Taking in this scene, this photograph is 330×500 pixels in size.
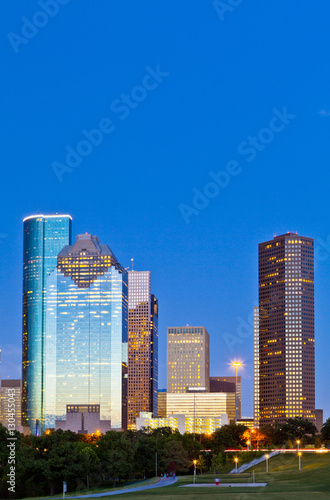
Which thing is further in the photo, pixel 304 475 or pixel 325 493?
pixel 304 475

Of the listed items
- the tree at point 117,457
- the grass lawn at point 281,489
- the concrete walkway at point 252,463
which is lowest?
the concrete walkway at point 252,463

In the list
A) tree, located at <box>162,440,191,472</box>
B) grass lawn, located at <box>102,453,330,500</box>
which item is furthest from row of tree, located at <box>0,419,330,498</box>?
grass lawn, located at <box>102,453,330,500</box>

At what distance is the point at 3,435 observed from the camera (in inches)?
4171

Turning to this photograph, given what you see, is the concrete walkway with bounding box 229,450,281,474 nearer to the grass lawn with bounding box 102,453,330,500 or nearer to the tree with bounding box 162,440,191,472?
the tree with bounding box 162,440,191,472

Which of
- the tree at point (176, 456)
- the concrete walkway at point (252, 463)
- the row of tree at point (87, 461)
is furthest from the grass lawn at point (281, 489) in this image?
the tree at point (176, 456)

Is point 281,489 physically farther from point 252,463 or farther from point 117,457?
point 252,463

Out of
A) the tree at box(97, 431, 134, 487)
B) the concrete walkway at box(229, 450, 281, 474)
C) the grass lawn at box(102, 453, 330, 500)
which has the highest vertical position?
the grass lawn at box(102, 453, 330, 500)

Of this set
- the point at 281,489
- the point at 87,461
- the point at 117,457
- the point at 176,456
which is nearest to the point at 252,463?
the point at 176,456

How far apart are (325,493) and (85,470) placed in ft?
151

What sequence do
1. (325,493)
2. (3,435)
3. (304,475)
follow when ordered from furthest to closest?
(3,435)
(304,475)
(325,493)

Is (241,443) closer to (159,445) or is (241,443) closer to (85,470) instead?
(159,445)

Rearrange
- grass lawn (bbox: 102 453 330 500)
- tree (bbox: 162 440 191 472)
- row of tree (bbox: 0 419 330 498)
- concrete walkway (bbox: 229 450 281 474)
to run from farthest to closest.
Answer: tree (bbox: 162 440 191 472)
concrete walkway (bbox: 229 450 281 474)
row of tree (bbox: 0 419 330 498)
grass lawn (bbox: 102 453 330 500)

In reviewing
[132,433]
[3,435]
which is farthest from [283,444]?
[3,435]

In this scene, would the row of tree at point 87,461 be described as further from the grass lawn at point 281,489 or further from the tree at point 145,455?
the grass lawn at point 281,489
